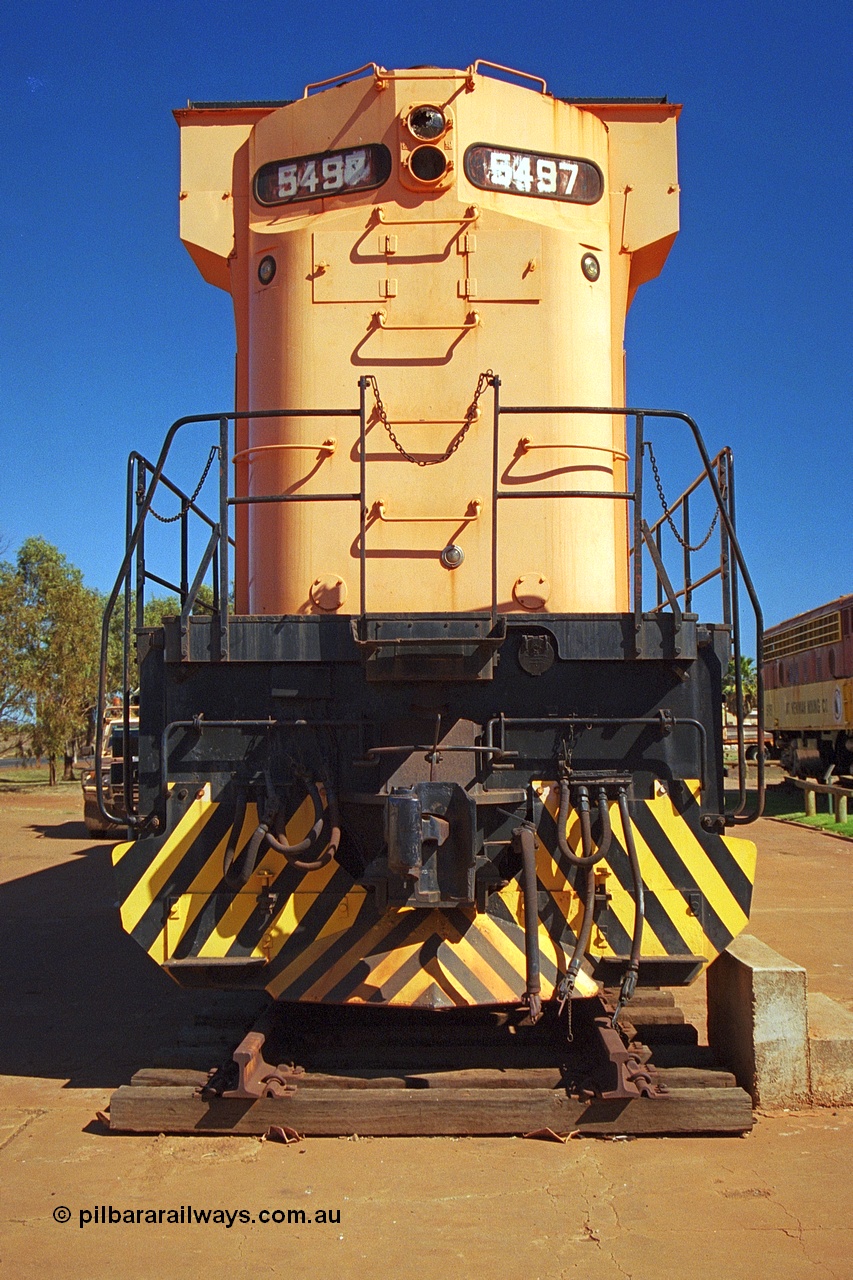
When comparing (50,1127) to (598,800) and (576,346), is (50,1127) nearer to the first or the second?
(598,800)

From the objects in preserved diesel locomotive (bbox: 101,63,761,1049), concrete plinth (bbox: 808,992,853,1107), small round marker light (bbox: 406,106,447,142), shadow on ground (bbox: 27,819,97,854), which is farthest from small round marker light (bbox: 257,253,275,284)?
shadow on ground (bbox: 27,819,97,854)

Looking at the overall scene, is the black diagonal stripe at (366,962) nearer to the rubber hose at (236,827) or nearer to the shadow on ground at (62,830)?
the rubber hose at (236,827)

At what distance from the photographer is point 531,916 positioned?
432 centimetres

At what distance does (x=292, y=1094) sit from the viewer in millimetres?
4301

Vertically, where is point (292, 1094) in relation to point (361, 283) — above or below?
below

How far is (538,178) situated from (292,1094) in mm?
4762

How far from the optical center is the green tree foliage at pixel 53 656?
2902cm

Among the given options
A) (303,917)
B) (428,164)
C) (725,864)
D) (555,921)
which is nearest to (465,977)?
(555,921)

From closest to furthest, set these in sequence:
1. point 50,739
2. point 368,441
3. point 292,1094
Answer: point 292,1094 < point 368,441 < point 50,739

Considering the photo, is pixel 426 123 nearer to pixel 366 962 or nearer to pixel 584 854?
pixel 584 854

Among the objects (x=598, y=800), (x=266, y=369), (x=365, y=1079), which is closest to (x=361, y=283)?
(x=266, y=369)

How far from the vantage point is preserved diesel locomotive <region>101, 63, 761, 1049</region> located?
4.53m

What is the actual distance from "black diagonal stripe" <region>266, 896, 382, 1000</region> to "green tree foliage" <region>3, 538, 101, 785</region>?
26.3 meters

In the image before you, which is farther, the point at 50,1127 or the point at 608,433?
the point at 608,433
